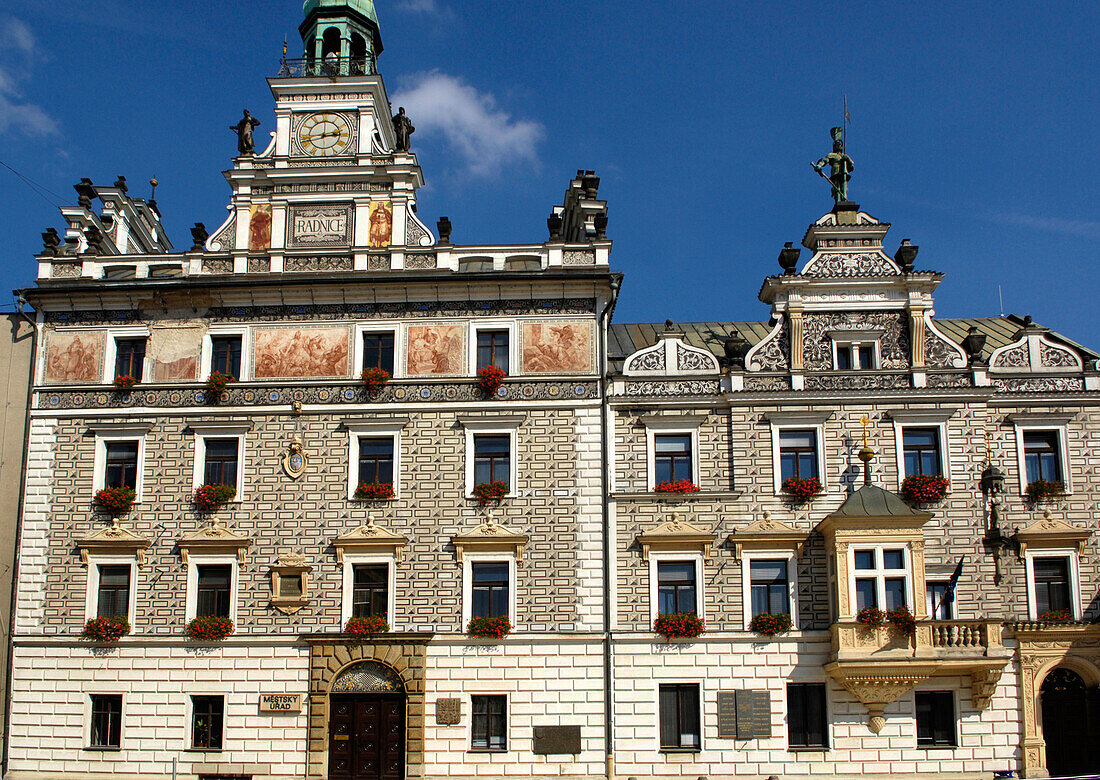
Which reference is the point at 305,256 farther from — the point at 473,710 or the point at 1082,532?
the point at 1082,532

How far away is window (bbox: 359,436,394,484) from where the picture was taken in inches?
1241

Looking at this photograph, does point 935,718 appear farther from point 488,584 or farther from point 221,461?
point 221,461

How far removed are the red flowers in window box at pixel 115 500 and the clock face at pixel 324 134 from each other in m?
11.8

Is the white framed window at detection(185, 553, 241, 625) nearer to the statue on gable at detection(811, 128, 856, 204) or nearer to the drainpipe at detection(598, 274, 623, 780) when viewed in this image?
the drainpipe at detection(598, 274, 623, 780)

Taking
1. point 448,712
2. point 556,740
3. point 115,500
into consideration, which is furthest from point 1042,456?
point 115,500

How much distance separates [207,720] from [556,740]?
31.2ft

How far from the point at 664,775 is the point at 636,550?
596cm

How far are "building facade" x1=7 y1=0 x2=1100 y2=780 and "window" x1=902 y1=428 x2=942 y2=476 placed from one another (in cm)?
7

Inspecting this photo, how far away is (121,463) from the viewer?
32125mm

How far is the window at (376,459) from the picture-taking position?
3152 cm

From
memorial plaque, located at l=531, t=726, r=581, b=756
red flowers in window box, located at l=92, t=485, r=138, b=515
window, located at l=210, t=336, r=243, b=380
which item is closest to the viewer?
memorial plaque, located at l=531, t=726, r=581, b=756

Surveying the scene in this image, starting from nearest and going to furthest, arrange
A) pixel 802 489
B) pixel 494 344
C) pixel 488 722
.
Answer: pixel 488 722 → pixel 802 489 → pixel 494 344

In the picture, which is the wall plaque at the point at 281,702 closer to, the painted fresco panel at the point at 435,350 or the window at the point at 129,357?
the painted fresco panel at the point at 435,350

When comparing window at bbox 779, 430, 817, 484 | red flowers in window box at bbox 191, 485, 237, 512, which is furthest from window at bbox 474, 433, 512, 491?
window at bbox 779, 430, 817, 484
